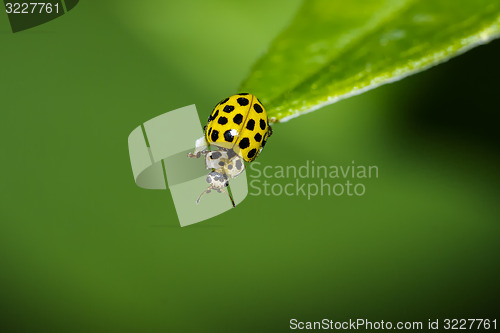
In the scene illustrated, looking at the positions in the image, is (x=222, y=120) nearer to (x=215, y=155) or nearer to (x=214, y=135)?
(x=214, y=135)

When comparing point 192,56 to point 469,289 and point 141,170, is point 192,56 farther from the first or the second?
point 469,289

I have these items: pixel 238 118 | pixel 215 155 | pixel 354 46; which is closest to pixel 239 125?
pixel 238 118

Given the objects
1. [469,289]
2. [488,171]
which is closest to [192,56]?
[488,171]

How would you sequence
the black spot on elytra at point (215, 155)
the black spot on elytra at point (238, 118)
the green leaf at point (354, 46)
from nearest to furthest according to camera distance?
the green leaf at point (354, 46) → the black spot on elytra at point (238, 118) → the black spot on elytra at point (215, 155)

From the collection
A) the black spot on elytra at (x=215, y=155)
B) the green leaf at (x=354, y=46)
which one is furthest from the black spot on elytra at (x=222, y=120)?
the green leaf at (x=354, y=46)

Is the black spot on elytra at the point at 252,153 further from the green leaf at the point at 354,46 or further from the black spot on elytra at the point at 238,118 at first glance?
the green leaf at the point at 354,46

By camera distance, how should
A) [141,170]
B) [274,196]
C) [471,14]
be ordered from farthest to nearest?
[274,196], [141,170], [471,14]

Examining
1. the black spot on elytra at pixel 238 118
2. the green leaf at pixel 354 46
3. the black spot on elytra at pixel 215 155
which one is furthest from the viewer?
the black spot on elytra at pixel 215 155
